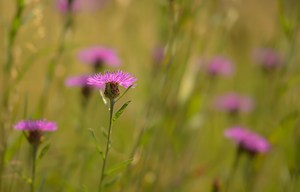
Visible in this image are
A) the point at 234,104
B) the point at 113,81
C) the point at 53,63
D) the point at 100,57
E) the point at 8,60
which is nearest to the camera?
the point at 113,81

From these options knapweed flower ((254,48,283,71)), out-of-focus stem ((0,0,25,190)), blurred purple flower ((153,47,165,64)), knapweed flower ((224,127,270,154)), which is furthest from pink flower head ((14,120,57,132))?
knapweed flower ((254,48,283,71))

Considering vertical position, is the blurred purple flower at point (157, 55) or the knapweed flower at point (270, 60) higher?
the knapweed flower at point (270, 60)

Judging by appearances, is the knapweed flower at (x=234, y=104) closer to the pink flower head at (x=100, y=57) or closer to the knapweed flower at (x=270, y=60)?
the knapweed flower at (x=270, y=60)

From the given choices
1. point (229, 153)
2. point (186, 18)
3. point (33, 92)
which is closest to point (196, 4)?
point (186, 18)

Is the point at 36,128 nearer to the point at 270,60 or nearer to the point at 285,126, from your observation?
the point at 285,126

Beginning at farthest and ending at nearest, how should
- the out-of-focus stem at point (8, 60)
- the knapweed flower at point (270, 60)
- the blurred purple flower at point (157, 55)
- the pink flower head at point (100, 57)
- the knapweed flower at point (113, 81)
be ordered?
1. the knapweed flower at point (270, 60)
2. the blurred purple flower at point (157, 55)
3. the pink flower head at point (100, 57)
4. the out-of-focus stem at point (8, 60)
5. the knapweed flower at point (113, 81)

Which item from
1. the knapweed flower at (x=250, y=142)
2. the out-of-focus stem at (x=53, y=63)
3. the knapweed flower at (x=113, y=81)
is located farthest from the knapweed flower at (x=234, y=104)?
the knapweed flower at (x=113, y=81)

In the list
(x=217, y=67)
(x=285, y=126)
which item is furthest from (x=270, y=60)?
(x=285, y=126)

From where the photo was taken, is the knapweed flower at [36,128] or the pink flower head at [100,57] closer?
the knapweed flower at [36,128]

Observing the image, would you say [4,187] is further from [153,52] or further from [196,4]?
[153,52]
